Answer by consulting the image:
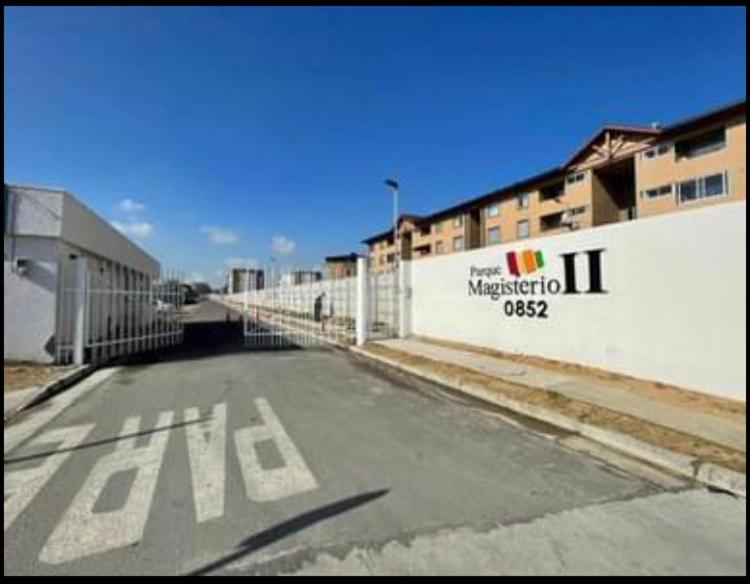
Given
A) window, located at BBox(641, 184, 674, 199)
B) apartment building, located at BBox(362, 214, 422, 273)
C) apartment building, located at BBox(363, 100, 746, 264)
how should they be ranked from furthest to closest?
apartment building, located at BBox(362, 214, 422, 273) → window, located at BBox(641, 184, 674, 199) → apartment building, located at BBox(363, 100, 746, 264)

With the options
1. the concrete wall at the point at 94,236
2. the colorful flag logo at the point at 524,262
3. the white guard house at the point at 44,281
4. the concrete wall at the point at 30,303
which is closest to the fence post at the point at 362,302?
the colorful flag logo at the point at 524,262

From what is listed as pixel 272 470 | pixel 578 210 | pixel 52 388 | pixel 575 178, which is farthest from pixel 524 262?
pixel 575 178

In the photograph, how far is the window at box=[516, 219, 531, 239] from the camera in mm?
47562

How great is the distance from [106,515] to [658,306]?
880 centimetres

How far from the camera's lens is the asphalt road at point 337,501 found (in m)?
3.54

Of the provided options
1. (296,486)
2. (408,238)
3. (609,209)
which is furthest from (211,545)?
(408,238)

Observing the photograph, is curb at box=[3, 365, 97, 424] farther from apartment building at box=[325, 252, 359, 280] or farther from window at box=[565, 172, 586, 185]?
window at box=[565, 172, 586, 185]

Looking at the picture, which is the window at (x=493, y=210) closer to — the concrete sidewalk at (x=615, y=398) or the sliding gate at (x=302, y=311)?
the sliding gate at (x=302, y=311)

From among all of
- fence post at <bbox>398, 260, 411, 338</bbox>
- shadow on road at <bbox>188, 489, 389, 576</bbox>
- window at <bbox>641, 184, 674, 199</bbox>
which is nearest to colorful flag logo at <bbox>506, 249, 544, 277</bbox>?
fence post at <bbox>398, 260, 411, 338</bbox>

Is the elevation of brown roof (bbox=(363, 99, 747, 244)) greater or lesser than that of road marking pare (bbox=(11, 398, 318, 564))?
greater

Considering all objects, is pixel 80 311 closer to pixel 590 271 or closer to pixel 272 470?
pixel 272 470

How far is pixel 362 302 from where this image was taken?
60.2 ft

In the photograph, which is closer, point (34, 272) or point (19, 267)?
point (19, 267)

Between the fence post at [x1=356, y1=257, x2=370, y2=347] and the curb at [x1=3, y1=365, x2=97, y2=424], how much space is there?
8429mm
